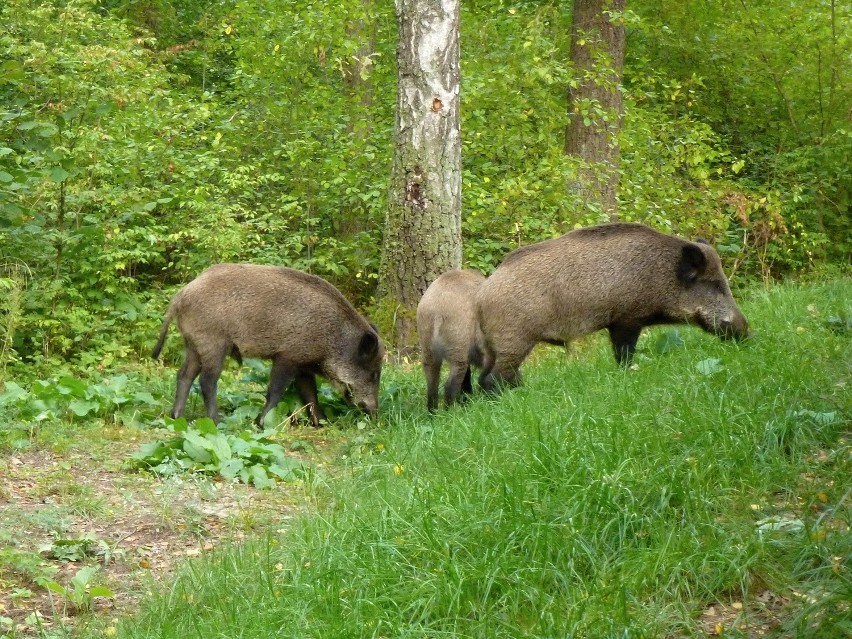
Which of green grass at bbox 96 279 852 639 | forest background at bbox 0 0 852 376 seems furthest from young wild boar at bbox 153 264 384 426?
green grass at bbox 96 279 852 639

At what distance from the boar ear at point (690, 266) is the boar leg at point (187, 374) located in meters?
4.30

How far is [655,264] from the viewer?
8.83 meters

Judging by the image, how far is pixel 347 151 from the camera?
1441 centimetres

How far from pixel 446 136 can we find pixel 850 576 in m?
7.69

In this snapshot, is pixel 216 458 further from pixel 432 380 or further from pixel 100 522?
pixel 432 380

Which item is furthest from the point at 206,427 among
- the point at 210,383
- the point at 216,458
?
the point at 210,383

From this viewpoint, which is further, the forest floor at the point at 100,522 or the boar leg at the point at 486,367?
the boar leg at the point at 486,367

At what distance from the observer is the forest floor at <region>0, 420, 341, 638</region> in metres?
5.11

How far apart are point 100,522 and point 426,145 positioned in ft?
18.7

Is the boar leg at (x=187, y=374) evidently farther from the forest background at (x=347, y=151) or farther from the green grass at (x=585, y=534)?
the green grass at (x=585, y=534)

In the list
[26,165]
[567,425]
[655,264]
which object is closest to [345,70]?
[26,165]

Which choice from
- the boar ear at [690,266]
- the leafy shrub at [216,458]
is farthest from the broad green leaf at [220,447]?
the boar ear at [690,266]

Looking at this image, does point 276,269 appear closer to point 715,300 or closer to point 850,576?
point 715,300

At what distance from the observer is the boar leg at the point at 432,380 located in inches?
351
